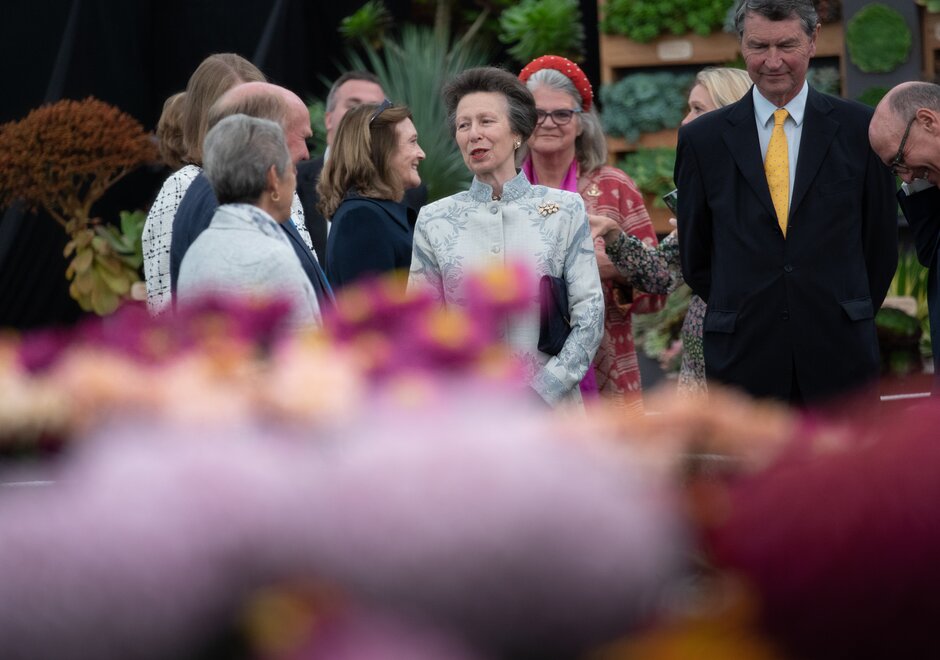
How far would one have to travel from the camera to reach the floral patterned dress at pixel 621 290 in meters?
3.57

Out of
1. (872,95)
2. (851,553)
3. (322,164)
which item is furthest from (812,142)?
A: (872,95)

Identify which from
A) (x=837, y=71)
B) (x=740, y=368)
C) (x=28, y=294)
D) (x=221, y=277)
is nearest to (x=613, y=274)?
(x=740, y=368)

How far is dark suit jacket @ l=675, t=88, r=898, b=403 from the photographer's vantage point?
299cm

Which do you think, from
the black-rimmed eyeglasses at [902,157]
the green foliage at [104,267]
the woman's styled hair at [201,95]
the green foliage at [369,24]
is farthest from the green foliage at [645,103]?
the black-rimmed eyeglasses at [902,157]

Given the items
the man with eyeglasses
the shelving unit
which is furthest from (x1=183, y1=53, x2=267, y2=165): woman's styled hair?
the shelving unit

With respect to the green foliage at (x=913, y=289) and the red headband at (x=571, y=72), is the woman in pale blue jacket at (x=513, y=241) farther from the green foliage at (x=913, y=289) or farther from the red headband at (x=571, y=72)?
the green foliage at (x=913, y=289)

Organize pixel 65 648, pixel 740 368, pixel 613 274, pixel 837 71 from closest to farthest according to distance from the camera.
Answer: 1. pixel 65 648
2. pixel 740 368
3. pixel 613 274
4. pixel 837 71

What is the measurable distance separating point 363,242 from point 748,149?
97cm

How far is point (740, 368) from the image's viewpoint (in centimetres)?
306

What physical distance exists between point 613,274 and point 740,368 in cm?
63

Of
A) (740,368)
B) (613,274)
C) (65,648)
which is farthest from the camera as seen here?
(613,274)

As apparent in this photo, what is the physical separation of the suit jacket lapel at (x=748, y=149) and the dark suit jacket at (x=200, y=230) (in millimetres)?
998

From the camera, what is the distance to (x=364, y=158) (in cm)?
347

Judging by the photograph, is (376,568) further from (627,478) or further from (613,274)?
(613,274)
